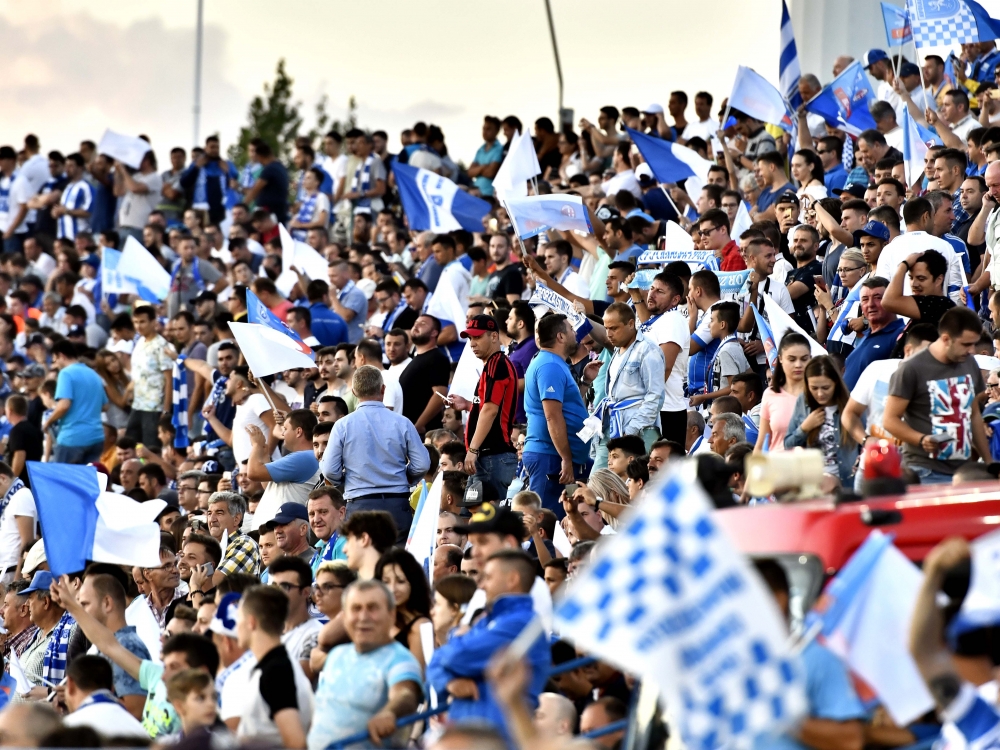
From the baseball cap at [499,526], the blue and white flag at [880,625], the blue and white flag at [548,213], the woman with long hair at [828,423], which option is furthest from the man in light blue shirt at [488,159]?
the blue and white flag at [880,625]

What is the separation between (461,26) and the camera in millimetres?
34844

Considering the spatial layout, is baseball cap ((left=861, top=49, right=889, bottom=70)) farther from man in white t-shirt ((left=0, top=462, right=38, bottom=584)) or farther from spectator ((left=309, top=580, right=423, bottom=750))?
spectator ((left=309, top=580, right=423, bottom=750))

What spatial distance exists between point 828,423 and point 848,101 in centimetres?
1016

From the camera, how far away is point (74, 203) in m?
26.4

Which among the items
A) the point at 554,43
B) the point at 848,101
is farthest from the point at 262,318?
the point at 554,43

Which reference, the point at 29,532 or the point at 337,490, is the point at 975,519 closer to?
the point at 337,490

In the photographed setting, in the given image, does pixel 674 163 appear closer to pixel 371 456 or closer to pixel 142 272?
pixel 142 272

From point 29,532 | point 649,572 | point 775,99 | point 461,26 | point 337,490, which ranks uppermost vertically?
point 461,26

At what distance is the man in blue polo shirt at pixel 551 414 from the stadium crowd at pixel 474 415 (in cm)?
2

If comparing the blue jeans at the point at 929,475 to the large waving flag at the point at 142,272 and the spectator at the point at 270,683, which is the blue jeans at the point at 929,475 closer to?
the spectator at the point at 270,683

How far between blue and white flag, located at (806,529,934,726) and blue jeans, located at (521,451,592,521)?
7.22 meters

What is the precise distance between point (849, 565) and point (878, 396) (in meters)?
4.57

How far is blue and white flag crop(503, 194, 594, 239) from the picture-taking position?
15117 mm

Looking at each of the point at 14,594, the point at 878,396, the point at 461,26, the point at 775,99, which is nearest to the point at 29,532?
the point at 14,594
